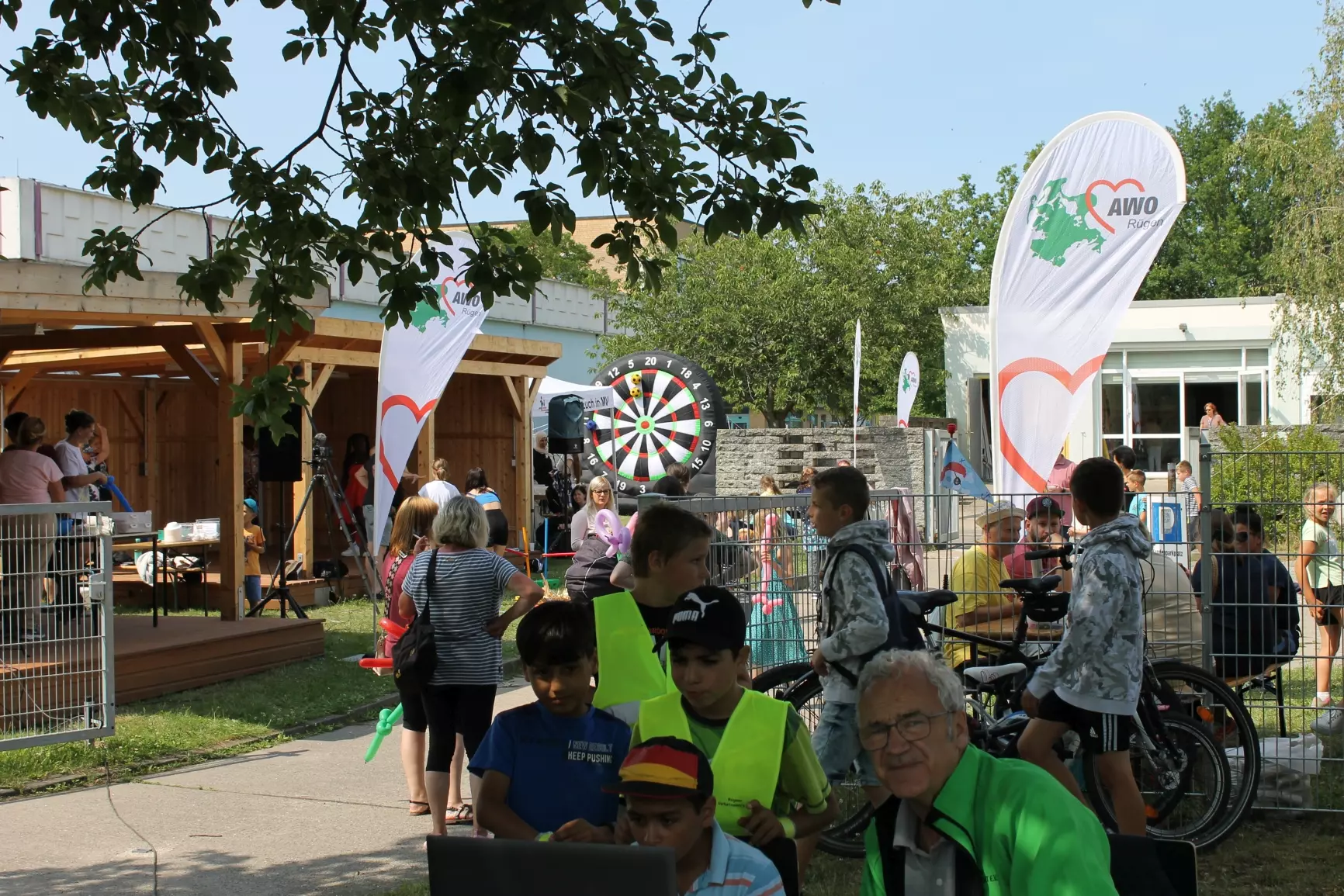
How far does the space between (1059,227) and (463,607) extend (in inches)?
182

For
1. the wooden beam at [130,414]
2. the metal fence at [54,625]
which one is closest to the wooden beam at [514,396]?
the wooden beam at [130,414]

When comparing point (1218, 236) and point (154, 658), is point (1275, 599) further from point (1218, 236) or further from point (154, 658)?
point (1218, 236)

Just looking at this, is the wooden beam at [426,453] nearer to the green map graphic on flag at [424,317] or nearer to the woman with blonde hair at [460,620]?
the green map graphic on flag at [424,317]

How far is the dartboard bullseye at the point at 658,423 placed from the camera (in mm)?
16922

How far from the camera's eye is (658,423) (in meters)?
17.1

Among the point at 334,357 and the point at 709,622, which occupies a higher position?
the point at 334,357

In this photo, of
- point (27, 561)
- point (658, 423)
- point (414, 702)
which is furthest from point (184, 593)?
point (414, 702)

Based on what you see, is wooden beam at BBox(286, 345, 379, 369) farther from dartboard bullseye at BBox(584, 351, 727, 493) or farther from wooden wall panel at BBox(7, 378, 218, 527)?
dartboard bullseye at BBox(584, 351, 727, 493)

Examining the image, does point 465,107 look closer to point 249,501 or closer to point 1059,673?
point 1059,673

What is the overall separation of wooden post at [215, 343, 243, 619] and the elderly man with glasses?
34.7ft

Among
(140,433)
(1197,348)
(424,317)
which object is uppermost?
(1197,348)

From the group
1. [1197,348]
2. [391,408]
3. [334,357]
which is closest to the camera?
[391,408]

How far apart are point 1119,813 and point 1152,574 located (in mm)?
1600

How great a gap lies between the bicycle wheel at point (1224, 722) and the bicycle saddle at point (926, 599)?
42.9 inches
